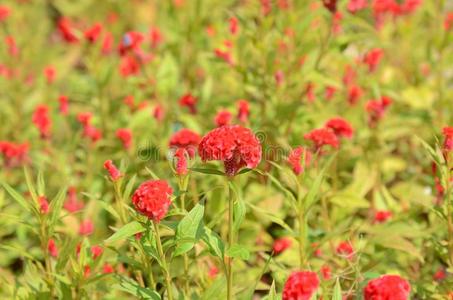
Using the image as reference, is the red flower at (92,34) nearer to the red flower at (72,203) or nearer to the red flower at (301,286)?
the red flower at (72,203)

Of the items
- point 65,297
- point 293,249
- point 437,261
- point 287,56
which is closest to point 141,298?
point 65,297

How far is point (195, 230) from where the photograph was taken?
5.95 feet

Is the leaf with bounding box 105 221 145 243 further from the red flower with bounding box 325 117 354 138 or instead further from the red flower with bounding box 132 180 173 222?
the red flower with bounding box 325 117 354 138

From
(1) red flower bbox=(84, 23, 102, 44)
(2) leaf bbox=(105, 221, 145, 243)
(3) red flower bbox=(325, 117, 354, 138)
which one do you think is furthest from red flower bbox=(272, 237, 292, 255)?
(1) red flower bbox=(84, 23, 102, 44)

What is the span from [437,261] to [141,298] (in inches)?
48.5

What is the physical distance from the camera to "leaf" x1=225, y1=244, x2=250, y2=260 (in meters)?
1.73

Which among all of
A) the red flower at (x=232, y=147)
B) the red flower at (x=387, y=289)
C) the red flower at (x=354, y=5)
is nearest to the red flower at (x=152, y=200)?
the red flower at (x=232, y=147)

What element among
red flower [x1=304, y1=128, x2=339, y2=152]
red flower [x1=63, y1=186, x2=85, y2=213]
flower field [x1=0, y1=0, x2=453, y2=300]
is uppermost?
red flower [x1=304, y1=128, x2=339, y2=152]

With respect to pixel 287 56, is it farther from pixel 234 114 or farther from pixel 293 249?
pixel 293 249

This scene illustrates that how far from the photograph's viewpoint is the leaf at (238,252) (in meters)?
1.73

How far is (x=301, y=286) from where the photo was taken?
1.52 meters

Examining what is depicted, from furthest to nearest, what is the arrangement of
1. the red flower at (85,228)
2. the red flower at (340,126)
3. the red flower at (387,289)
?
1. the red flower at (85,228)
2. the red flower at (340,126)
3. the red flower at (387,289)

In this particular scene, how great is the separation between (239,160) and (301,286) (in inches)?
13.5

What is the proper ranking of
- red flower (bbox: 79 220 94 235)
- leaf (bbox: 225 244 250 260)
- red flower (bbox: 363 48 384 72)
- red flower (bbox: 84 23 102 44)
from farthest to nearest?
red flower (bbox: 363 48 384 72) < red flower (bbox: 84 23 102 44) < red flower (bbox: 79 220 94 235) < leaf (bbox: 225 244 250 260)
